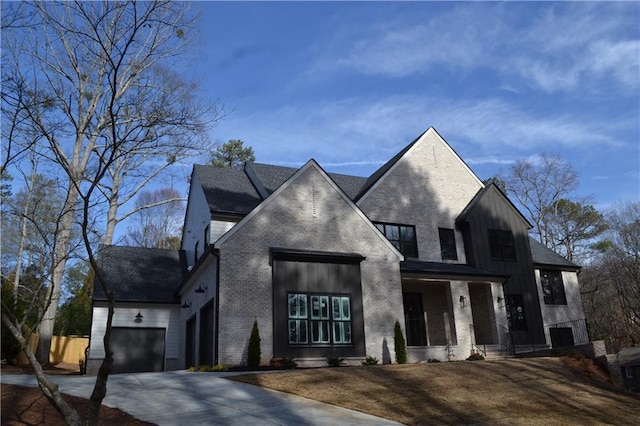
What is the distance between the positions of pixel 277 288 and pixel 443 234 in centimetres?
1078

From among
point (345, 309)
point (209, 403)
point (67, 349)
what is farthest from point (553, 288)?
point (67, 349)

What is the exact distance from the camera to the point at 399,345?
19.2 metres

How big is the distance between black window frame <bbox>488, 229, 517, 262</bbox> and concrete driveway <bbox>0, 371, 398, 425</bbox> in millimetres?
16310

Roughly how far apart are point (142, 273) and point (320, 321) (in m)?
9.87

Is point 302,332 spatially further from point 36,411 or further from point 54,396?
point 54,396

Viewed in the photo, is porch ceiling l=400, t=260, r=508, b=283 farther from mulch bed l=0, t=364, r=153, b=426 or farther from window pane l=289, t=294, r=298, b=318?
mulch bed l=0, t=364, r=153, b=426

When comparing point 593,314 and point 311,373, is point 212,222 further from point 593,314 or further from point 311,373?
point 593,314

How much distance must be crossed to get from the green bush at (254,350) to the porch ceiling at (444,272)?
23.5 ft

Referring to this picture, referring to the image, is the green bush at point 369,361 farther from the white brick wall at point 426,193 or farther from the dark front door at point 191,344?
the white brick wall at point 426,193

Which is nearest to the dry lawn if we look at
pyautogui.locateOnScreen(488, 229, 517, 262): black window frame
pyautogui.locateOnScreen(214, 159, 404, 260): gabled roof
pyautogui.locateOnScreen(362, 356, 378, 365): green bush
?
pyautogui.locateOnScreen(362, 356, 378, 365): green bush

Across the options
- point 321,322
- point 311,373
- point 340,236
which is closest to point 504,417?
point 311,373

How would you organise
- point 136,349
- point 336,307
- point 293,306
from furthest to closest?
point 136,349 → point 336,307 → point 293,306

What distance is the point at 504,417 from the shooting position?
1143 cm

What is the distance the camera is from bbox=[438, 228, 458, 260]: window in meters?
25.6
